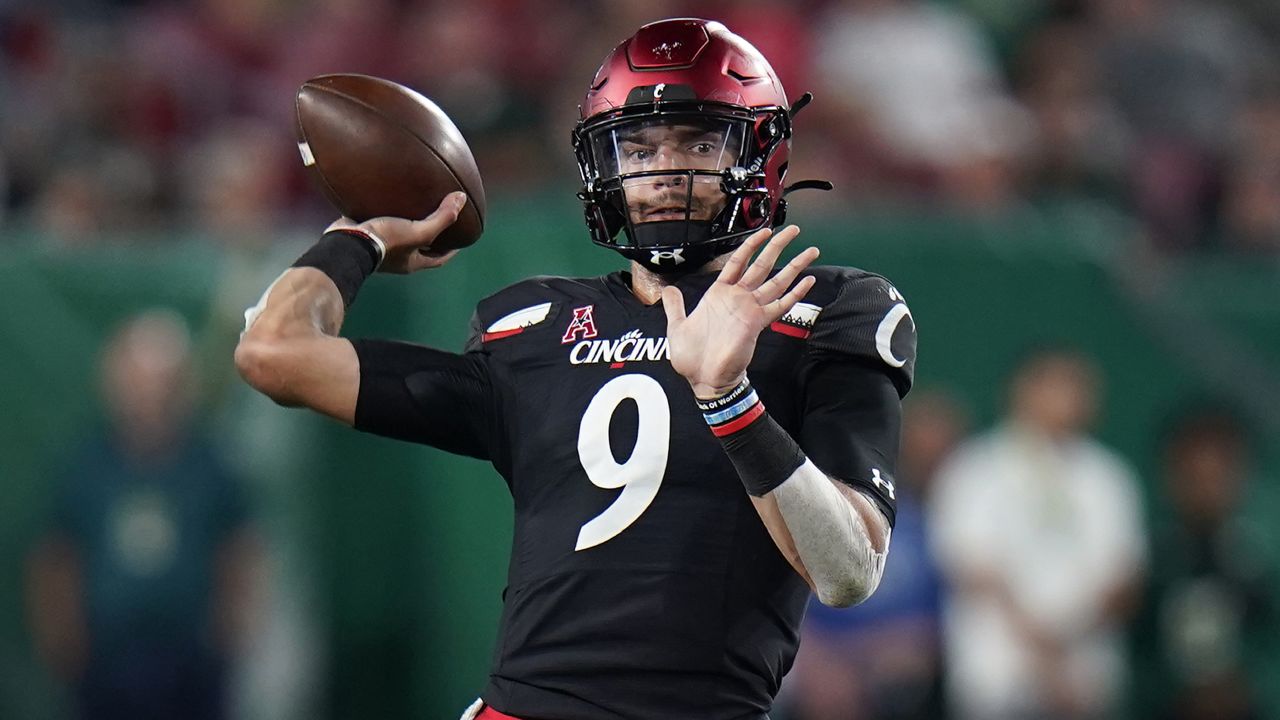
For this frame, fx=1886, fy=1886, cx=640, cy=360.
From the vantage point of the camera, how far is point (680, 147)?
329 centimetres

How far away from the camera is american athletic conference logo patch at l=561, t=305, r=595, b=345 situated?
3.24m

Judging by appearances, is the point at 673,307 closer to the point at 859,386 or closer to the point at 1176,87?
the point at 859,386

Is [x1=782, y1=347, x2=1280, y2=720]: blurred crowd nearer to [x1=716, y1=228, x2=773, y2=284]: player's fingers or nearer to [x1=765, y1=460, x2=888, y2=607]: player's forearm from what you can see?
[x1=765, y1=460, x2=888, y2=607]: player's forearm

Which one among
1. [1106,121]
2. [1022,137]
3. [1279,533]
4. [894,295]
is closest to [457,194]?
[894,295]

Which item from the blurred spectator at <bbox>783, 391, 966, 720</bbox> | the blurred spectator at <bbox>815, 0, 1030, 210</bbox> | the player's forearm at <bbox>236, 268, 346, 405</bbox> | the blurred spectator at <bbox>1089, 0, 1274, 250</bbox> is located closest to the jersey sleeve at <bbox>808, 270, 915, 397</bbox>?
the player's forearm at <bbox>236, 268, 346, 405</bbox>

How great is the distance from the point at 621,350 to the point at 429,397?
362 mm

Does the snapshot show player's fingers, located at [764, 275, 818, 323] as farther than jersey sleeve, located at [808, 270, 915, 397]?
No

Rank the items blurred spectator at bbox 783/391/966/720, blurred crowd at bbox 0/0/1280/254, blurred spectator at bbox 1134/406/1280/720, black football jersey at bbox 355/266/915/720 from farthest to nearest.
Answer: blurred crowd at bbox 0/0/1280/254 → blurred spectator at bbox 1134/406/1280/720 → blurred spectator at bbox 783/391/966/720 → black football jersey at bbox 355/266/915/720

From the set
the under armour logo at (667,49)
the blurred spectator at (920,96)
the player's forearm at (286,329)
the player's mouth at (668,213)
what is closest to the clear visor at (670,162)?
the player's mouth at (668,213)

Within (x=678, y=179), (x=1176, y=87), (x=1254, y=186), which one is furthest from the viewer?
(x=1176, y=87)

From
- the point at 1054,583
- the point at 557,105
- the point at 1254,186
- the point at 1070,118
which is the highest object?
the point at 557,105

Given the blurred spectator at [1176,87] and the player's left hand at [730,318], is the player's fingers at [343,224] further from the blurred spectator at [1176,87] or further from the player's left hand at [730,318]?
the blurred spectator at [1176,87]

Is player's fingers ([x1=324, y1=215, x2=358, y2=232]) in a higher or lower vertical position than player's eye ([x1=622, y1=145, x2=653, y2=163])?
lower

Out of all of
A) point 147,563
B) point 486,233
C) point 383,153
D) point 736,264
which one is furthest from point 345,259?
point 147,563
